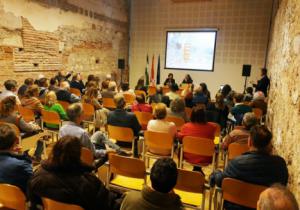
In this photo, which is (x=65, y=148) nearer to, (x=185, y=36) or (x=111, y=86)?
(x=111, y=86)

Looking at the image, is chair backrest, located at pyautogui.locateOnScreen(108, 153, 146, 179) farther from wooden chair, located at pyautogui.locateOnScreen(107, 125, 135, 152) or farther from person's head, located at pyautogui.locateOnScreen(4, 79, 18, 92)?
person's head, located at pyautogui.locateOnScreen(4, 79, 18, 92)

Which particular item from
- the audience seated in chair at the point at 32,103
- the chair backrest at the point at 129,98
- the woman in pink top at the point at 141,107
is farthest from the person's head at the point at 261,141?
the chair backrest at the point at 129,98

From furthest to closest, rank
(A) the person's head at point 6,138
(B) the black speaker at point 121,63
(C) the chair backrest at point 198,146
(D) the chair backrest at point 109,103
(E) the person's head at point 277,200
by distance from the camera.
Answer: (B) the black speaker at point 121,63 → (D) the chair backrest at point 109,103 → (C) the chair backrest at point 198,146 → (A) the person's head at point 6,138 → (E) the person's head at point 277,200

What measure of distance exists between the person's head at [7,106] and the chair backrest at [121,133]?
4.24 ft

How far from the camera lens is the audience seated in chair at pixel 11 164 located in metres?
1.92

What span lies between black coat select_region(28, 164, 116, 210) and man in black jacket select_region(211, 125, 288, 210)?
110 cm

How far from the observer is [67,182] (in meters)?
1.68

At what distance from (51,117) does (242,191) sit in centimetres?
311

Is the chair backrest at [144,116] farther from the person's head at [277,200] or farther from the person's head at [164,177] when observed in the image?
the person's head at [277,200]

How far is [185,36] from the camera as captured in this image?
10.6 meters

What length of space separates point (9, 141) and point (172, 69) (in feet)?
31.1

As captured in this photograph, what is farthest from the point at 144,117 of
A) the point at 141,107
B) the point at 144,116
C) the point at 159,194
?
the point at 159,194

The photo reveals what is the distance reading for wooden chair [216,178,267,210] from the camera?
1930mm

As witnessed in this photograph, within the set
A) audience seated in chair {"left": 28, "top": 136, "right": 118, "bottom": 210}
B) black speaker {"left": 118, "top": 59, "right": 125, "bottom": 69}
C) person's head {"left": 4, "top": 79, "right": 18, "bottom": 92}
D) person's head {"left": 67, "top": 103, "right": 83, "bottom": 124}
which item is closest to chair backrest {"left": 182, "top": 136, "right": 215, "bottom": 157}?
person's head {"left": 67, "top": 103, "right": 83, "bottom": 124}
